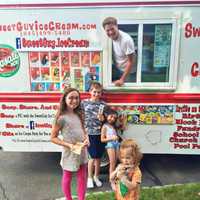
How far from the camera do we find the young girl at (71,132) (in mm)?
3531

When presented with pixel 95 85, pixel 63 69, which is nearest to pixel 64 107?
pixel 95 85

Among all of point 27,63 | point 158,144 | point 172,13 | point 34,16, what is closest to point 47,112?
point 27,63

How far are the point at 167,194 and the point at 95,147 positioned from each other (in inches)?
42.1

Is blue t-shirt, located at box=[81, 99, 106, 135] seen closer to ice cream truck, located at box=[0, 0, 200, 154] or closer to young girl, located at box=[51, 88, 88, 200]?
ice cream truck, located at box=[0, 0, 200, 154]

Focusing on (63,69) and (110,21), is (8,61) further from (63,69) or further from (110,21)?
(110,21)

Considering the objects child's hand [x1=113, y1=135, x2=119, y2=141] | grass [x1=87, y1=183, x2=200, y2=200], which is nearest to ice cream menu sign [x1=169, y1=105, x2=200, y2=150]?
grass [x1=87, y1=183, x2=200, y2=200]

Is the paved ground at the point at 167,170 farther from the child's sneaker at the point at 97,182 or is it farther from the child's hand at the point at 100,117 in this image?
the child's hand at the point at 100,117

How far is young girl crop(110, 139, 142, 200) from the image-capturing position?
112 inches

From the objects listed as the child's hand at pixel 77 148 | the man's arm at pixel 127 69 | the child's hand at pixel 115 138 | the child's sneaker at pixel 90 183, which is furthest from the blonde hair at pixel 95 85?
the child's sneaker at pixel 90 183

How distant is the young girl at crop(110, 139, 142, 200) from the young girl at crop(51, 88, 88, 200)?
679 mm

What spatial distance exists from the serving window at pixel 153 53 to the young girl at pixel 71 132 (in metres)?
0.87

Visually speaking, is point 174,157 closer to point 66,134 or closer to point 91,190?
point 91,190

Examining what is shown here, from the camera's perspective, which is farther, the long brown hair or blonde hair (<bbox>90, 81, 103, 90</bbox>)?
blonde hair (<bbox>90, 81, 103, 90</bbox>)

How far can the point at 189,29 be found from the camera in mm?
4117
